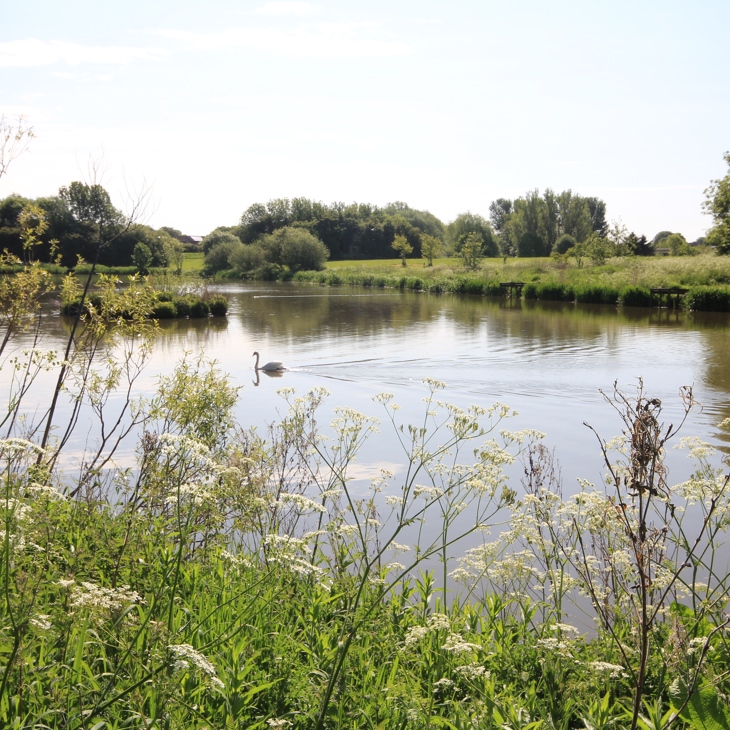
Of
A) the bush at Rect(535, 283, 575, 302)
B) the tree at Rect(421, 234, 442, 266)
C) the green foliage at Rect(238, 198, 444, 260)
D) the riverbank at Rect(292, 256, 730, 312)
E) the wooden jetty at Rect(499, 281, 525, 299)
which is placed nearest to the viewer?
the riverbank at Rect(292, 256, 730, 312)

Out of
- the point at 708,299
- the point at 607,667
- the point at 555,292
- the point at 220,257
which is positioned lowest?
the point at 607,667

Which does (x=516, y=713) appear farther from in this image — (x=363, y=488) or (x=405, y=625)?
(x=363, y=488)

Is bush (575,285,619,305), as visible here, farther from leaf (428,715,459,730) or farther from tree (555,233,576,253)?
tree (555,233,576,253)

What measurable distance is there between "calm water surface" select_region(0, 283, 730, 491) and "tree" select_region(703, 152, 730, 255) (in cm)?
1141

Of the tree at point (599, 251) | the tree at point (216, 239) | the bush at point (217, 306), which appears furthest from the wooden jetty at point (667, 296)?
the tree at point (216, 239)

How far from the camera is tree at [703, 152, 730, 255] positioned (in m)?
37.7

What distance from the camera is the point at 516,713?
2.60m

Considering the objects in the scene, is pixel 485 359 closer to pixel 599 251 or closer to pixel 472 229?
pixel 599 251

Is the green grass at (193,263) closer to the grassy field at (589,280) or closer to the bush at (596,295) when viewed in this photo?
the grassy field at (589,280)

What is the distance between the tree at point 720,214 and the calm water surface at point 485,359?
1141 cm

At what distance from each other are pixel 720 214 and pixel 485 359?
2979 cm

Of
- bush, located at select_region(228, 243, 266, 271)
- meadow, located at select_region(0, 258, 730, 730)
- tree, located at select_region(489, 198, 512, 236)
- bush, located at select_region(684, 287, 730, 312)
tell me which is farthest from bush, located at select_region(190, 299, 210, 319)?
tree, located at select_region(489, 198, 512, 236)

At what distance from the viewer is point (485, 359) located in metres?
16.9

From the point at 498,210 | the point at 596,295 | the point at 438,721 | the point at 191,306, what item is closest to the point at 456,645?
the point at 438,721
